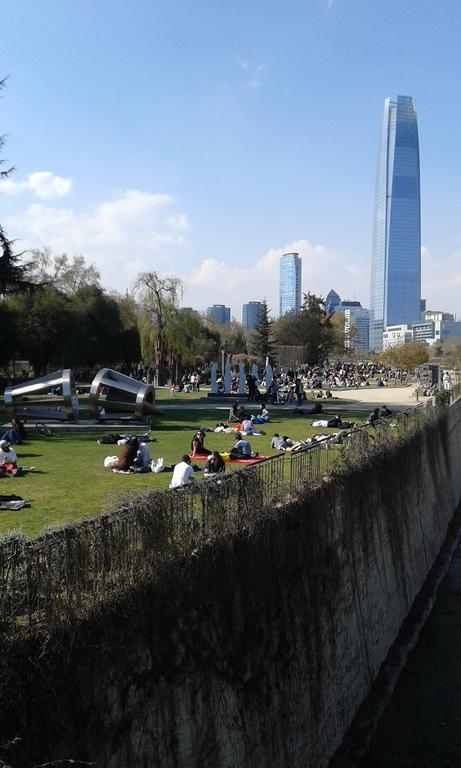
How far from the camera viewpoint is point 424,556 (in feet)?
59.3

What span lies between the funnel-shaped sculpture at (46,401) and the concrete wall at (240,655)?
14814 millimetres

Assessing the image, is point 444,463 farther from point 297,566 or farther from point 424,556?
point 297,566

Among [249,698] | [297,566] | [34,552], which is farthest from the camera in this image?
[297,566]

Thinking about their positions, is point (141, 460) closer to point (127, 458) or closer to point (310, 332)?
point (127, 458)

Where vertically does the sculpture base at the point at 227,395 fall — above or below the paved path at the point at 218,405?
above

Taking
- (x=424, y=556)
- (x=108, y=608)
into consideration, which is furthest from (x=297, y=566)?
(x=424, y=556)

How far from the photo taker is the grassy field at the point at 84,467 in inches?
479

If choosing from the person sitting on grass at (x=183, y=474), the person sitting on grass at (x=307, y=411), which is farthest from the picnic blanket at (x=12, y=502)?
the person sitting on grass at (x=307, y=411)

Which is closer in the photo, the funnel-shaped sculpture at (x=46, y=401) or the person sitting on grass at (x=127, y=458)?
the person sitting on grass at (x=127, y=458)

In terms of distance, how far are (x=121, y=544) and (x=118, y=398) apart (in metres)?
22.1

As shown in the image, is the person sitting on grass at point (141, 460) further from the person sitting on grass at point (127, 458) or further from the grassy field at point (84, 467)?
the grassy field at point (84, 467)

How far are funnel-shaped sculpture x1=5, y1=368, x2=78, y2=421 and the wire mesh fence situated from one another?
1749 cm

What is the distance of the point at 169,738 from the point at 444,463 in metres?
20.5

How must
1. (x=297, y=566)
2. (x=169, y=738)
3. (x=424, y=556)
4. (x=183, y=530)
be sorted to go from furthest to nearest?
(x=424, y=556), (x=297, y=566), (x=183, y=530), (x=169, y=738)
